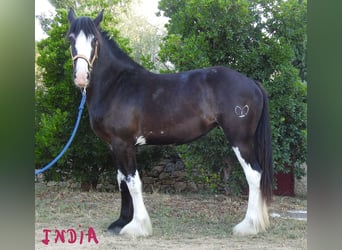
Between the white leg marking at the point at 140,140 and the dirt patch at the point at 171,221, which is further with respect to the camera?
the white leg marking at the point at 140,140

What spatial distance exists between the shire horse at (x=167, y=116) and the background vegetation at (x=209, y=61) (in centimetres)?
76

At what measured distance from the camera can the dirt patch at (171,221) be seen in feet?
11.6

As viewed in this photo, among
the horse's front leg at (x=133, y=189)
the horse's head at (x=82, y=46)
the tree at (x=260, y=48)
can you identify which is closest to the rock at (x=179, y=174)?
the tree at (x=260, y=48)

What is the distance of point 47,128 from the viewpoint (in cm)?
467

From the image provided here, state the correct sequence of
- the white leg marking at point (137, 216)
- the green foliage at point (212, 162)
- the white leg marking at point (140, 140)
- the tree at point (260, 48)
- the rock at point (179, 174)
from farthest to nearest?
the rock at point (179, 174)
the green foliage at point (212, 162)
the tree at point (260, 48)
the white leg marking at point (140, 140)
the white leg marking at point (137, 216)

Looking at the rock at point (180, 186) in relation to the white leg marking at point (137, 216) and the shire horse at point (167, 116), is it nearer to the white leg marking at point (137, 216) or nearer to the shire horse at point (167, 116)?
the shire horse at point (167, 116)

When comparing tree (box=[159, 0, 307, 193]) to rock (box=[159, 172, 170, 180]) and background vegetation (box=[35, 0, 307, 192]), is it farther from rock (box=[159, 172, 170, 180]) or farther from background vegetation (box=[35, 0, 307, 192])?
rock (box=[159, 172, 170, 180])

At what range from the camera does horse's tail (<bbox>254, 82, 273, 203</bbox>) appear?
377cm

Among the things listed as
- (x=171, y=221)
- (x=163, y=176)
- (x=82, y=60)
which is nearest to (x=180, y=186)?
(x=163, y=176)

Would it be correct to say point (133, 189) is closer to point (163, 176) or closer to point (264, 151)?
point (264, 151)

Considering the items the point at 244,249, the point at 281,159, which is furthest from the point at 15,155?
the point at 281,159

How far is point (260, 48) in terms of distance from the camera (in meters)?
4.58

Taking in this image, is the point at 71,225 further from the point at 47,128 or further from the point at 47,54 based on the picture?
the point at 47,54

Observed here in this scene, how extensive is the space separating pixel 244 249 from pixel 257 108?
129 centimetres
